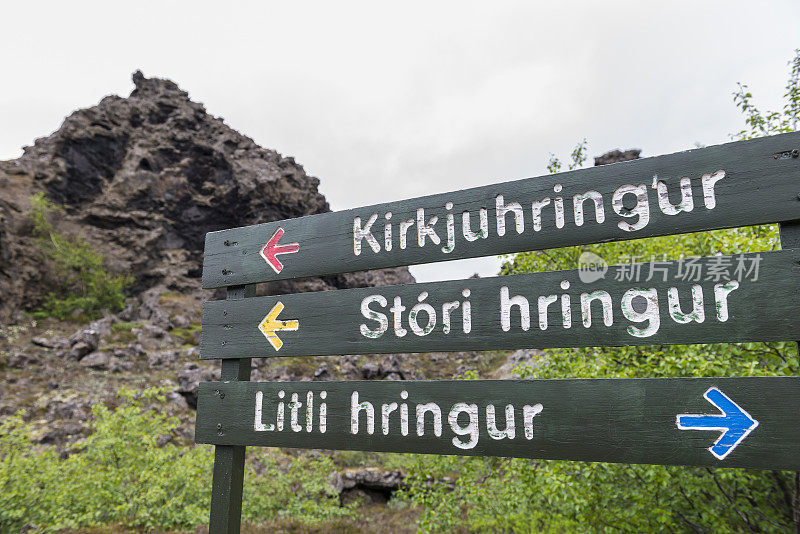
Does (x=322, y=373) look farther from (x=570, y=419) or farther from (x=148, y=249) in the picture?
(x=570, y=419)

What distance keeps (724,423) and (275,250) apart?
2.68 metres

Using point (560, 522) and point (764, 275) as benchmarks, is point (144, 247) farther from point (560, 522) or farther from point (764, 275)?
point (764, 275)

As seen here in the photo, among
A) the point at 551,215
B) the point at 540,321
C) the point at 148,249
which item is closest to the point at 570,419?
the point at 540,321

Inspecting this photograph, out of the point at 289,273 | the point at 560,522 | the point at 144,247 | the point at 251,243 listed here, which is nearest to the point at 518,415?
the point at 289,273

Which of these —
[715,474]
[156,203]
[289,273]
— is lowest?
[715,474]

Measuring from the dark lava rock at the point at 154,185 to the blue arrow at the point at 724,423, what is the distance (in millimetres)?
36526

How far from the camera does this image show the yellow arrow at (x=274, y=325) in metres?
2.80

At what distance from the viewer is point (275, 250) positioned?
10.00ft

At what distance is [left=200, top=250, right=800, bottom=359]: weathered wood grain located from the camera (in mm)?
1908

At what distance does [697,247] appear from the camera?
22.5ft

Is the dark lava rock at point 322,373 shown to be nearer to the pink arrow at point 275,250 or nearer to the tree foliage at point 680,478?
the tree foliage at point 680,478

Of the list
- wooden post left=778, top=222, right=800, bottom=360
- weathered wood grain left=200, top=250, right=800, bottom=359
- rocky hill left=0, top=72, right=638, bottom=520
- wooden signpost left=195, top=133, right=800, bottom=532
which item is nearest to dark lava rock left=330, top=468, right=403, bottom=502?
rocky hill left=0, top=72, right=638, bottom=520

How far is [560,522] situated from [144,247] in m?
41.6

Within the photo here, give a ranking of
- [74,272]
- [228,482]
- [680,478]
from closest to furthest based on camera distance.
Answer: [228,482], [680,478], [74,272]
